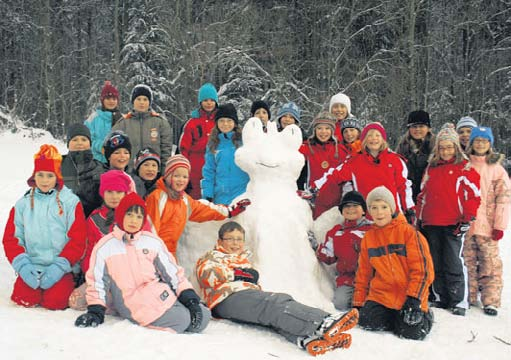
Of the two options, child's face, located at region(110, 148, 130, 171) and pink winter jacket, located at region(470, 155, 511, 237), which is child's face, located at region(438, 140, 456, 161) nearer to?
pink winter jacket, located at region(470, 155, 511, 237)

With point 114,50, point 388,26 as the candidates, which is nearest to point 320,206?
point 388,26

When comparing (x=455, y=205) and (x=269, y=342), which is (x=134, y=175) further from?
(x=455, y=205)

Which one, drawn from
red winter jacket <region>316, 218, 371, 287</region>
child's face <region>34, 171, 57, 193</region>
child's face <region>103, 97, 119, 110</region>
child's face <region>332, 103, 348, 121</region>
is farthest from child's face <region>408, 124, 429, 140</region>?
child's face <region>34, 171, 57, 193</region>

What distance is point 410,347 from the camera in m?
3.62

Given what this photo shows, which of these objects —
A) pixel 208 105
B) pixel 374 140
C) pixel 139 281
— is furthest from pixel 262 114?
pixel 139 281

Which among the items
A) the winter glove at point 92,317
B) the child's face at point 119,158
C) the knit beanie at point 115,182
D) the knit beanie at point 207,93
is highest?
the knit beanie at point 207,93

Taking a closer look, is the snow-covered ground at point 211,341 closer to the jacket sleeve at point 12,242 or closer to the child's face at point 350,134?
the jacket sleeve at point 12,242

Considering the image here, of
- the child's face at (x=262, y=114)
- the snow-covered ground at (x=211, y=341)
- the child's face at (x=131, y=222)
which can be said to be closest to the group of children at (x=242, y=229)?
the child's face at (x=131, y=222)

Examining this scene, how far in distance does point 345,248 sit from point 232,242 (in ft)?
3.54

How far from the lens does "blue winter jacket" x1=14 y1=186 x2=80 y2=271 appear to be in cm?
419

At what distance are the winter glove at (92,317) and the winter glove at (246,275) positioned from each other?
1073mm

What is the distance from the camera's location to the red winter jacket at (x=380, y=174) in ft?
15.8

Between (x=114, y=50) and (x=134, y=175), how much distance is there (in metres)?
15.3

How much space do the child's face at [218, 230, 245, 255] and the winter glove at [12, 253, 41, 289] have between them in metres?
1.54
